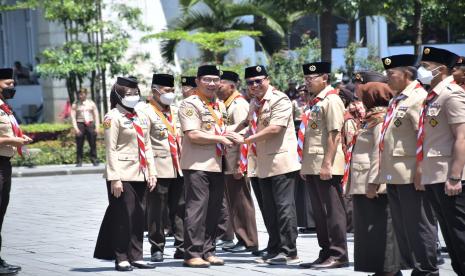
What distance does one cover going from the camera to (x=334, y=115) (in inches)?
421

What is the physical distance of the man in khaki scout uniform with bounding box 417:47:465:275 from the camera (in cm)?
849

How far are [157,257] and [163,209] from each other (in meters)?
0.60

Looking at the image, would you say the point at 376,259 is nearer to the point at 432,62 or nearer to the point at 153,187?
the point at 432,62

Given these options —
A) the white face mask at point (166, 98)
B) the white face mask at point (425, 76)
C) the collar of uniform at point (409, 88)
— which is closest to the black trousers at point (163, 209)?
the white face mask at point (166, 98)

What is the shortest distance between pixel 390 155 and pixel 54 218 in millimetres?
7917

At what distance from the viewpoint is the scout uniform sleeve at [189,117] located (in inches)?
435

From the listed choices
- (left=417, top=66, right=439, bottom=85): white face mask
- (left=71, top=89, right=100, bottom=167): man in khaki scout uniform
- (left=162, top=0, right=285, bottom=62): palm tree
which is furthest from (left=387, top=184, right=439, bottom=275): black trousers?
(left=162, top=0, right=285, bottom=62): palm tree

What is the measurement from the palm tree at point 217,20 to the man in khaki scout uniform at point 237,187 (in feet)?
61.0

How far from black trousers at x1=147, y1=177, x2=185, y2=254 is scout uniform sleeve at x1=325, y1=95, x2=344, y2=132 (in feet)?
6.95

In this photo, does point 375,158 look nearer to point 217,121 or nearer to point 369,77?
point 369,77

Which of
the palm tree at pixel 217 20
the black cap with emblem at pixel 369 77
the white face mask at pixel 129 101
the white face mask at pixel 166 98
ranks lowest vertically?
the white face mask at pixel 166 98

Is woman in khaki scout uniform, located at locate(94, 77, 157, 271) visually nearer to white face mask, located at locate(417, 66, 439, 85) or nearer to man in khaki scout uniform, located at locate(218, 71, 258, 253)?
man in khaki scout uniform, located at locate(218, 71, 258, 253)

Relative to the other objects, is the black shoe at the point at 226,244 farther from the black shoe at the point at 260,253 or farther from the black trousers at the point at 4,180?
the black trousers at the point at 4,180

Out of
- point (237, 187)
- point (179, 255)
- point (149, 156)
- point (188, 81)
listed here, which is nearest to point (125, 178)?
point (149, 156)
